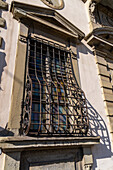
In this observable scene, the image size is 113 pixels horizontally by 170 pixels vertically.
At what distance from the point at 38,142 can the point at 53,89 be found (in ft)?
5.16

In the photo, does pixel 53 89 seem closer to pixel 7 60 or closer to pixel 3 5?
pixel 7 60

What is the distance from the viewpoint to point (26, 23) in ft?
12.7

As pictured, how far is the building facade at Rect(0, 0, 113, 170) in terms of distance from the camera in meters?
2.62

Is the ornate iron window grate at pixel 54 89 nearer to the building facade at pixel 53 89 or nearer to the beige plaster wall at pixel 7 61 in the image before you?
the building facade at pixel 53 89

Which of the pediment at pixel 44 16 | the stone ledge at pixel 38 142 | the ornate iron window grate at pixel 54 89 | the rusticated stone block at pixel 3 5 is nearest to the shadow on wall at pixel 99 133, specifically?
the ornate iron window grate at pixel 54 89

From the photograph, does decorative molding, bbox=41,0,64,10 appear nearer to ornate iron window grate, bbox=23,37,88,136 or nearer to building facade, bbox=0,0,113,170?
building facade, bbox=0,0,113,170

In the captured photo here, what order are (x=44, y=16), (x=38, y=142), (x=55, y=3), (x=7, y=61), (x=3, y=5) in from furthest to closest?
(x=55, y=3) < (x=44, y=16) < (x=3, y=5) < (x=7, y=61) < (x=38, y=142)

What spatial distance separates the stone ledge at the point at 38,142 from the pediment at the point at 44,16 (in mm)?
3234

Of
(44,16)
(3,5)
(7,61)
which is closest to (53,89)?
(7,61)

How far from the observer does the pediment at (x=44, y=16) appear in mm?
3678

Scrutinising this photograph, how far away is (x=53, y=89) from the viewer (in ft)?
12.1

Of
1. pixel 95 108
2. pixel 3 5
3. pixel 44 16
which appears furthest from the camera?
pixel 44 16

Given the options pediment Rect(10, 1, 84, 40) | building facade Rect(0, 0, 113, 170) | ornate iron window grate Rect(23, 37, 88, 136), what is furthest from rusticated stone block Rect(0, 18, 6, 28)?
ornate iron window grate Rect(23, 37, 88, 136)

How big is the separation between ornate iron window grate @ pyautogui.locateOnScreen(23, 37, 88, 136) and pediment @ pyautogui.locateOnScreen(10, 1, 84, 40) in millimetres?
627
